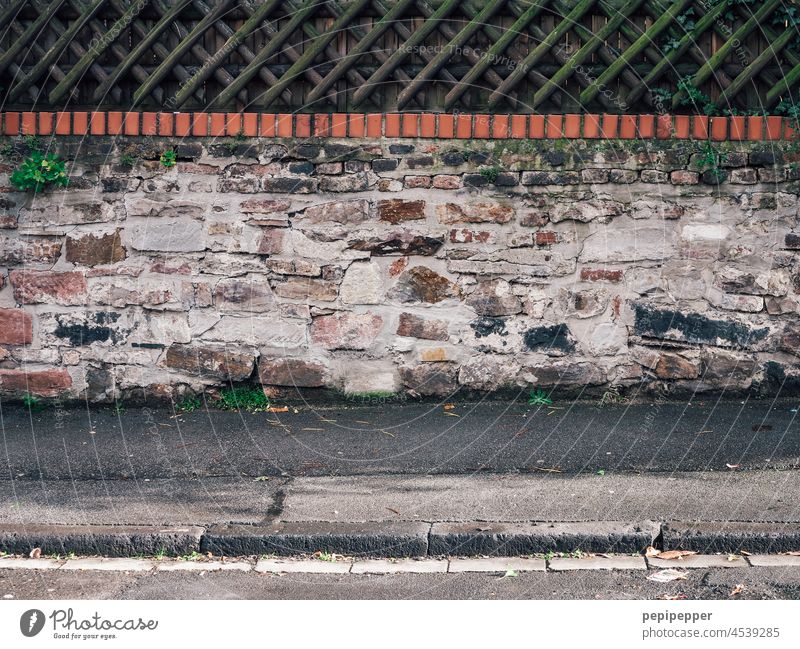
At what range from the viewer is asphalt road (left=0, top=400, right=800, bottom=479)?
16.4 feet

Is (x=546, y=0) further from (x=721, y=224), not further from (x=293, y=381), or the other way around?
(x=293, y=381)

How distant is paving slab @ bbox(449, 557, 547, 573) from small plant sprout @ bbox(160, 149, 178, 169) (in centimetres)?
304

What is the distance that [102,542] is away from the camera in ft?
13.4

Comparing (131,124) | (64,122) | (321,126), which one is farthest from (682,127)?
(64,122)

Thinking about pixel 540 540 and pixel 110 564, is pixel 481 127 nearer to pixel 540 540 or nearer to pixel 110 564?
pixel 540 540

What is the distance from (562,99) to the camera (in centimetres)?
588

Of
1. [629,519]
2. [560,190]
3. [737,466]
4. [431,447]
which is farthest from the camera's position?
[560,190]

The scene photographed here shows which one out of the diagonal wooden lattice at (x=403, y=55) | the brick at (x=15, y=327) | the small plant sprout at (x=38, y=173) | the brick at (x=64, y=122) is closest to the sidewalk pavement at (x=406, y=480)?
the brick at (x=15, y=327)

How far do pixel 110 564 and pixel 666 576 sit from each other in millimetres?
2159

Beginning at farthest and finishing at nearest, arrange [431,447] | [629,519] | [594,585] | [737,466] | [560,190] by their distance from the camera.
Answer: [560,190] → [431,447] → [737,466] → [629,519] → [594,585]

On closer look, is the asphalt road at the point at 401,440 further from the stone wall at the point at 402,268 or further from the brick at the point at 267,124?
the brick at the point at 267,124

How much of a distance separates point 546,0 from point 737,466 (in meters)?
2.84

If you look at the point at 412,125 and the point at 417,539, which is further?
the point at 412,125

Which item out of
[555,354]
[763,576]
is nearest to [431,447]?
[555,354]
